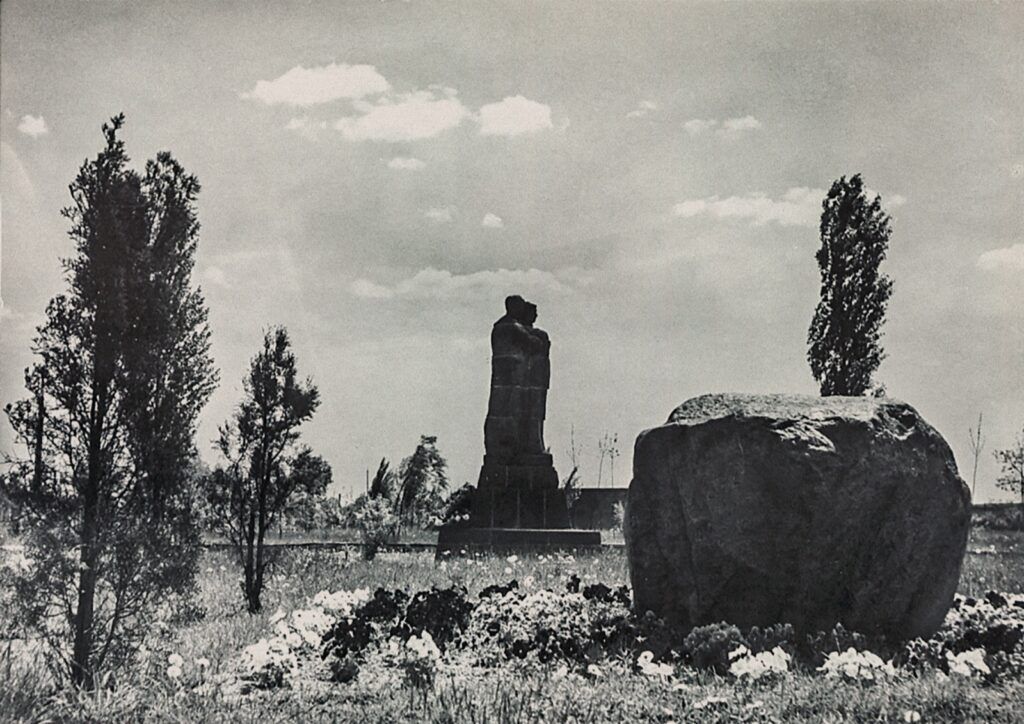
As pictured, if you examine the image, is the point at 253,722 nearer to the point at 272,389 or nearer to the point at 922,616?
the point at 922,616

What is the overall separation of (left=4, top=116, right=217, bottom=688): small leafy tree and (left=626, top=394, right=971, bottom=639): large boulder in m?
3.99

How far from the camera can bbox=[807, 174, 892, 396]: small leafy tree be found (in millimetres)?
18922

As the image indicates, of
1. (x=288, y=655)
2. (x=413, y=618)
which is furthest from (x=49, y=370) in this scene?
(x=413, y=618)

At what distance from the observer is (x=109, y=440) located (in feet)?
24.3

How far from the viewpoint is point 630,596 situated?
395 inches

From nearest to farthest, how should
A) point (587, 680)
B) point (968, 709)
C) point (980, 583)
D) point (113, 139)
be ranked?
point (968, 709)
point (587, 680)
point (113, 139)
point (980, 583)

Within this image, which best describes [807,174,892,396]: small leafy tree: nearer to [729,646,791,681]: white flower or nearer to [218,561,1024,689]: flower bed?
[218,561,1024,689]: flower bed

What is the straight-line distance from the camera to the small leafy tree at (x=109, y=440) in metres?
7.14

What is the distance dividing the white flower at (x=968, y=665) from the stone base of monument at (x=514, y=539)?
11.1 metres

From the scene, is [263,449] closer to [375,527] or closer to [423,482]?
[375,527]

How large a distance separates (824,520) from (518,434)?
12679 mm

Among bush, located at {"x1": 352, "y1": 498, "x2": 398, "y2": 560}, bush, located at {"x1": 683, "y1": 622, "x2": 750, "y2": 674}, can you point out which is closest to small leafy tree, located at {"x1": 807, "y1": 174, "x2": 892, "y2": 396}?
bush, located at {"x1": 352, "y1": 498, "x2": 398, "y2": 560}

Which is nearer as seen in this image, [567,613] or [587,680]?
[587,680]

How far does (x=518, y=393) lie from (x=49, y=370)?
1353 cm
